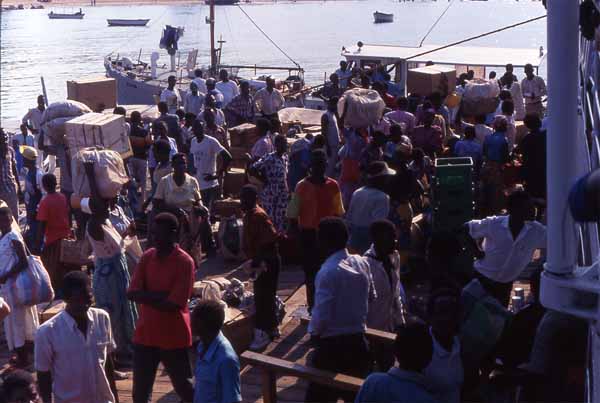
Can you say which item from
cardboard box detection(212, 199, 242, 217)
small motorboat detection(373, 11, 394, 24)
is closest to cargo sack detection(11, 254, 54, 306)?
cardboard box detection(212, 199, 242, 217)

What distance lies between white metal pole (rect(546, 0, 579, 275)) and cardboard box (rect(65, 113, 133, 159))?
6.79 meters

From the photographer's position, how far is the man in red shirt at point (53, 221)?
838cm

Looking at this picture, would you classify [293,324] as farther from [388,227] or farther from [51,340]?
[51,340]

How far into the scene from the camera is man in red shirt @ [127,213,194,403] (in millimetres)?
5680

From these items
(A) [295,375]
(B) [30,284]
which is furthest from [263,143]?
(A) [295,375]

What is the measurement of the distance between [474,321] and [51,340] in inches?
90.8

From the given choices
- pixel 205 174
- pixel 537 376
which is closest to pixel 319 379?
pixel 537 376

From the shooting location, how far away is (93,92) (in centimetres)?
1867

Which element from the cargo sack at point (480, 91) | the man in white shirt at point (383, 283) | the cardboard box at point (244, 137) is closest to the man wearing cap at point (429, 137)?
the cardboard box at point (244, 137)

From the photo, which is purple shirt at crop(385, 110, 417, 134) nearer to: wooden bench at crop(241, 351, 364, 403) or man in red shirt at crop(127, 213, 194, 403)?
man in red shirt at crop(127, 213, 194, 403)

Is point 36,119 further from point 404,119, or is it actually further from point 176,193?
point 176,193

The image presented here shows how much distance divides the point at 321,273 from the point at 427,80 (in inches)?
504

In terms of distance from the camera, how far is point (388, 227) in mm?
5691

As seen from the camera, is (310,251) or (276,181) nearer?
(310,251)
